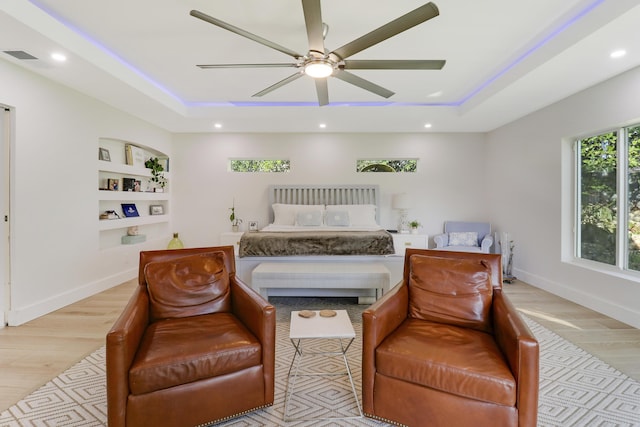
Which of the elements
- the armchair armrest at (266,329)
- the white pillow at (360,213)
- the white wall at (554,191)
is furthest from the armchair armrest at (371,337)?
the white pillow at (360,213)

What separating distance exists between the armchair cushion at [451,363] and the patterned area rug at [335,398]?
1.43 feet

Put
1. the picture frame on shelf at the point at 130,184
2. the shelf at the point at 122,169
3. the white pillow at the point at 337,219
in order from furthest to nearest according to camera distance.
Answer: the white pillow at the point at 337,219, the picture frame on shelf at the point at 130,184, the shelf at the point at 122,169

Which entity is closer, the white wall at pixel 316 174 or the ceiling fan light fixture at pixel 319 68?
the ceiling fan light fixture at pixel 319 68

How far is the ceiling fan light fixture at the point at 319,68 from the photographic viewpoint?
2547 millimetres

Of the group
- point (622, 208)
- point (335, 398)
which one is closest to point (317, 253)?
point (335, 398)

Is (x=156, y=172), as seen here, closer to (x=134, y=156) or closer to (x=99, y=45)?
(x=134, y=156)

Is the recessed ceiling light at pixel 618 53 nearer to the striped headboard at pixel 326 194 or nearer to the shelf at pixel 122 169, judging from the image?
the striped headboard at pixel 326 194

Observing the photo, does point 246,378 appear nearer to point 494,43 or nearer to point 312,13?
point 312,13

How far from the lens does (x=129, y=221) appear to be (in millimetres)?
4918

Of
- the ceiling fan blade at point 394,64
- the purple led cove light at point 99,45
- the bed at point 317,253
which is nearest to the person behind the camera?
the ceiling fan blade at point 394,64

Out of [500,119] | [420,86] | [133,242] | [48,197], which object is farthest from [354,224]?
[48,197]

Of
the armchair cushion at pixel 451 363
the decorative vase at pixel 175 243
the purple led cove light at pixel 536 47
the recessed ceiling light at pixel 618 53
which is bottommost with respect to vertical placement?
the armchair cushion at pixel 451 363

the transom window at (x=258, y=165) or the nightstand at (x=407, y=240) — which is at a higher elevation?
the transom window at (x=258, y=165)

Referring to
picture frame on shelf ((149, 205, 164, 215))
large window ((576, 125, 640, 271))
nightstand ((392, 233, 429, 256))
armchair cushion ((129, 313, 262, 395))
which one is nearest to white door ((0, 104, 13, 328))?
armchair cushion ((129, 313, 262, 395))
